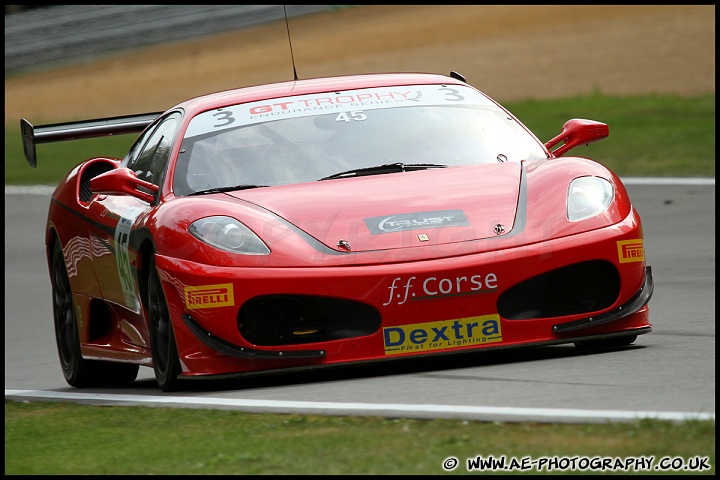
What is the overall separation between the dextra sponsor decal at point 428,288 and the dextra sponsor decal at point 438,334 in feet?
0.37

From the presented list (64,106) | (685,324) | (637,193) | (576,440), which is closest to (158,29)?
(64,106)

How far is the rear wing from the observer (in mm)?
8398

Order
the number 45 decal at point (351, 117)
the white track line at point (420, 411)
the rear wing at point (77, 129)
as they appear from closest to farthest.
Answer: the white track line at point (420, 411)
the number 45 decal at point (351, 117)
the rear wing at point (77, 129)

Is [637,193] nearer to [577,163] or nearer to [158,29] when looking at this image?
[577,163]

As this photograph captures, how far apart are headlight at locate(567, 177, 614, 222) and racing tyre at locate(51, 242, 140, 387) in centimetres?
275

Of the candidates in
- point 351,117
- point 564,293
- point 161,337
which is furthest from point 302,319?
point 351,117

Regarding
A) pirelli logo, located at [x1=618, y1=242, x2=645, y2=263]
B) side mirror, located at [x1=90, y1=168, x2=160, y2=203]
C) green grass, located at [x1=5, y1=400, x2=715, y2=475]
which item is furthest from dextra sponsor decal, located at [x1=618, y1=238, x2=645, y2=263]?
side mirror, located at [x1=90, y1=168, x2=160, y2=203]

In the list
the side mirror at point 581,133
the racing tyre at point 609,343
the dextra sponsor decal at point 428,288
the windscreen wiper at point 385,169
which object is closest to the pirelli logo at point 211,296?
the dextra sponsor decal at point 428,288

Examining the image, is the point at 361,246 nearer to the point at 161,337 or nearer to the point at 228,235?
the point at 228,235

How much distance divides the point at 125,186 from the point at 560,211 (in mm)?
1957

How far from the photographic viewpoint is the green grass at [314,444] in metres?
4.23

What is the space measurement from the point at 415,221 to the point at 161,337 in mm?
1197

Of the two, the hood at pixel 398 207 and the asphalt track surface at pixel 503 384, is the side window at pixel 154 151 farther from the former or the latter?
the asphalt track surface at pixel 503 384

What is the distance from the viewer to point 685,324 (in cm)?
774
